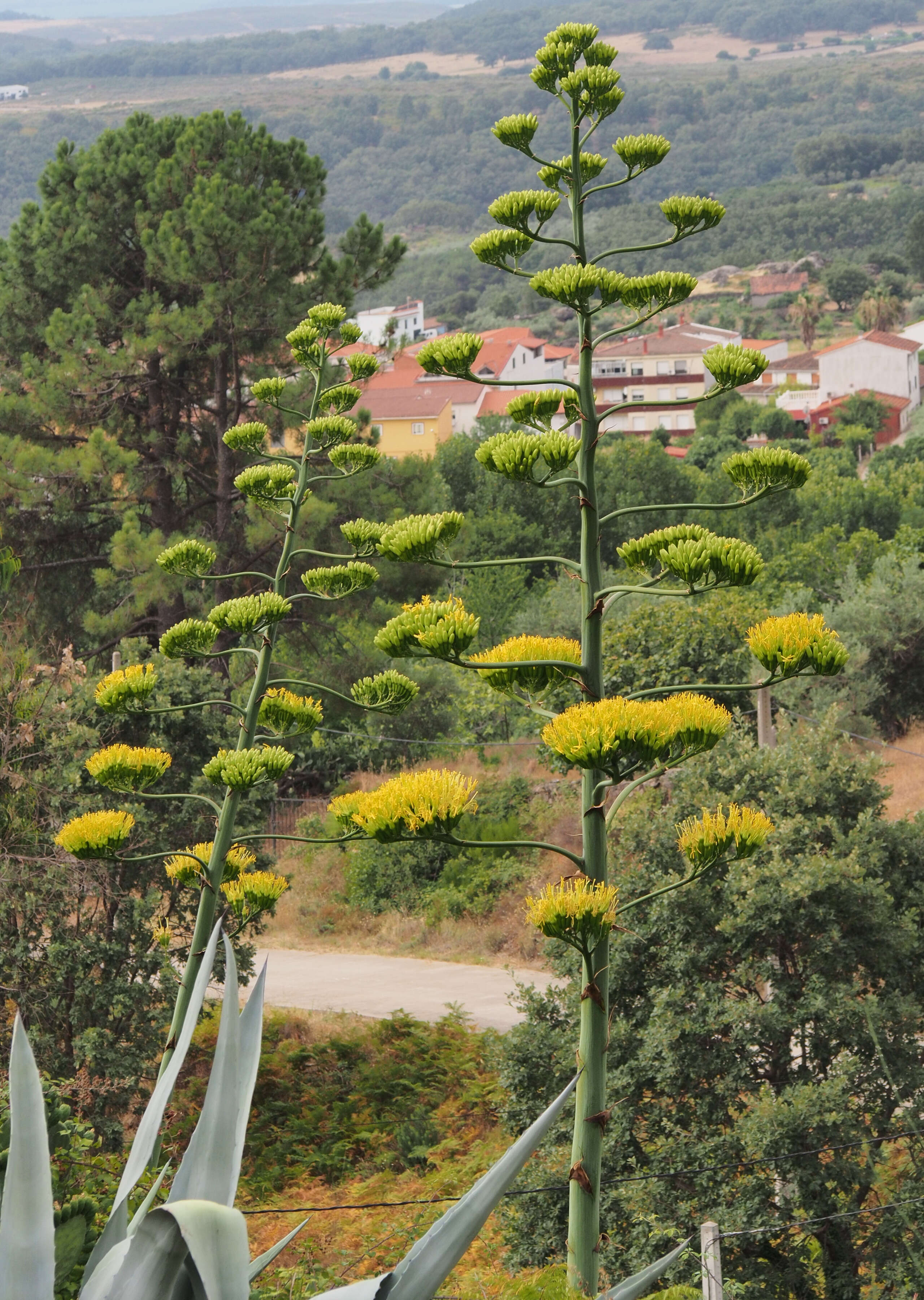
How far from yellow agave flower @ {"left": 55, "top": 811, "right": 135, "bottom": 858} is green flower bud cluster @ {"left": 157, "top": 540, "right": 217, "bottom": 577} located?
1437mm

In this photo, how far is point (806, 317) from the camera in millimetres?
97250

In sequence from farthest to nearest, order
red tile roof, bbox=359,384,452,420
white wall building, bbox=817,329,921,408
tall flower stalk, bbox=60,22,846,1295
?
white wall building, bbox=817,329,921,408 < red tile roof, bbox=359,384,452,420 < tall flower stalk, bbox=60,22,846,1295

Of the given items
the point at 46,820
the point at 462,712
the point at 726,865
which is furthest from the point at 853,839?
the point at 462,712

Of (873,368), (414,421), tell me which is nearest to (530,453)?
(414,421)

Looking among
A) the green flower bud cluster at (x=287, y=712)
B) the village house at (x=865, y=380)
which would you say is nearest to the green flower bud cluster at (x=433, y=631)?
the green flower bud cluster at (x=287, y=712)

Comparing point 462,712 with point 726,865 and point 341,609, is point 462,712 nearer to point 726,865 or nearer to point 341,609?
point 341,609

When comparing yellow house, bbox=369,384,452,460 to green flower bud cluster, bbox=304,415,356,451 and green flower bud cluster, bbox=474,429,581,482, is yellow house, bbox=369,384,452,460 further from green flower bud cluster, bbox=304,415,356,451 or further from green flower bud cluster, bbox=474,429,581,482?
green flower bud cluster, bbox=474,429,581,482

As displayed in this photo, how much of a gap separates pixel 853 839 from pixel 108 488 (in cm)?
1247

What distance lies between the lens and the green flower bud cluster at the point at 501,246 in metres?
5.03

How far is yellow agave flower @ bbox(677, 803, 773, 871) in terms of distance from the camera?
4105mm

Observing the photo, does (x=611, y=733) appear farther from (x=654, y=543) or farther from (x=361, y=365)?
(x=361, y=365)

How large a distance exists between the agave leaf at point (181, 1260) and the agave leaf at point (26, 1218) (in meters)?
0.09

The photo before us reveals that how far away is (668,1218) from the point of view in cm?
755

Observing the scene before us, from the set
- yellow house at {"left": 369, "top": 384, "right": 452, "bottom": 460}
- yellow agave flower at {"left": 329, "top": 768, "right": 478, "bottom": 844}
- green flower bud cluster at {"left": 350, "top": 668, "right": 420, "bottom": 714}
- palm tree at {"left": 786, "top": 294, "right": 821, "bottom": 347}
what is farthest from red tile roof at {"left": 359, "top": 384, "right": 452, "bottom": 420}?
yellow agave flower at {"left": 329, "top": 768, "right": 478, "bottom": 844}
